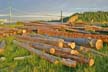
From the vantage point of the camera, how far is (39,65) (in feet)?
30.6

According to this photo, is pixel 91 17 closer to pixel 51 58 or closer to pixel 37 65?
pixel 37 65

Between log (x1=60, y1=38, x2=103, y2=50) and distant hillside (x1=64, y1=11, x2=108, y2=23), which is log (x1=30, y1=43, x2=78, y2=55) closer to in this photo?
log (x1=60, y1=38, x2=103, y2=50)

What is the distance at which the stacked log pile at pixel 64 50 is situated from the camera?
28.2ft

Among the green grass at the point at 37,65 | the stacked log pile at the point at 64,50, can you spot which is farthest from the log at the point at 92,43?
the green grass at the point at 37,65

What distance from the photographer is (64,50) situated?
30.1 ft

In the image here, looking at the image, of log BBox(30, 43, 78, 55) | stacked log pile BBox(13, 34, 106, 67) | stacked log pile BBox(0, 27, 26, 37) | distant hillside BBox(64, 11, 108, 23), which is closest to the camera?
stacked log pile BBox(13, 34, 106, 67)

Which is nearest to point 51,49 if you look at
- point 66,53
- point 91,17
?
point 66,53

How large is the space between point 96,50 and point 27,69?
2.57m

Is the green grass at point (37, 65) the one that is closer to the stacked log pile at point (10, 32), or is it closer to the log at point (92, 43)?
the log at point (92, 43)

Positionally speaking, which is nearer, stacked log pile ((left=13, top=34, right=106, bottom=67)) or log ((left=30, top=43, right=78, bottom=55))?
stacked log pile ((left=13, top=34, right=106, bottom=67))

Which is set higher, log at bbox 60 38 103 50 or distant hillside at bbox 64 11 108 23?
distant hillside at bbox 64 11 108 23

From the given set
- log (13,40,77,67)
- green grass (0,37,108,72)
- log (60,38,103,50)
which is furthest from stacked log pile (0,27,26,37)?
log (60,38,103,50)

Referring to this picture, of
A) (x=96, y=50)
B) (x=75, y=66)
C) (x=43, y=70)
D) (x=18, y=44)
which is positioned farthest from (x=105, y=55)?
(x=18, y=44)

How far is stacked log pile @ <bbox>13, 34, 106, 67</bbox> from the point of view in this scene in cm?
860
